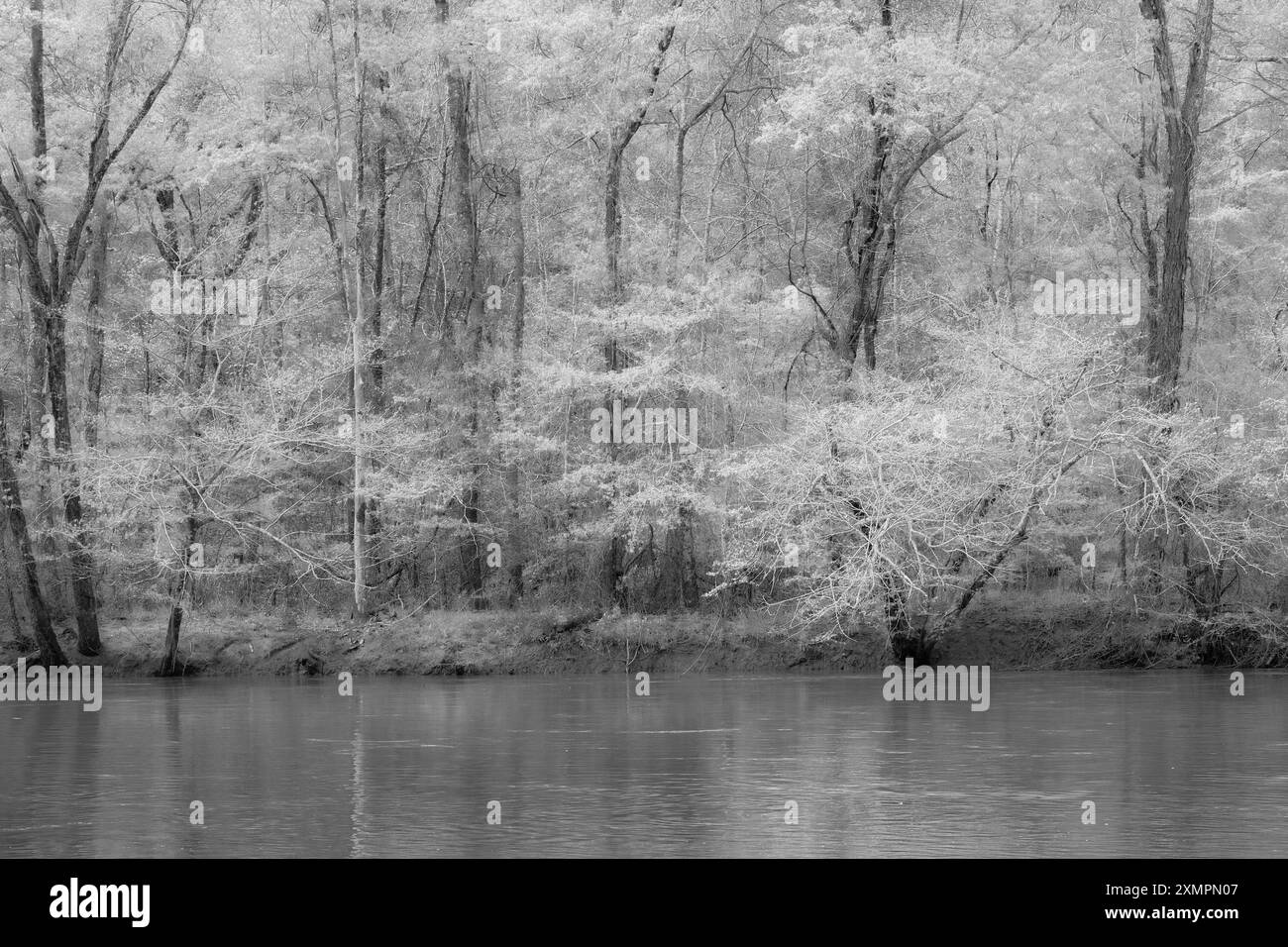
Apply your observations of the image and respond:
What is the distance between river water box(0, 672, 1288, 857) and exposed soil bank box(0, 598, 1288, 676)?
4.38 m

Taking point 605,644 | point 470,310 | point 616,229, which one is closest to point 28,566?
point 605,644

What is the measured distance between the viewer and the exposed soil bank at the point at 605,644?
30266 mm

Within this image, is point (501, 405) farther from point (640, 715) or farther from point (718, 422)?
point (640, 715)

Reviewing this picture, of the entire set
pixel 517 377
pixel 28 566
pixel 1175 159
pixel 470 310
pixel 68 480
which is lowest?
pixel 28 566

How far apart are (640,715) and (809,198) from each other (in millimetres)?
17102

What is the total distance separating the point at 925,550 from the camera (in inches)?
1109

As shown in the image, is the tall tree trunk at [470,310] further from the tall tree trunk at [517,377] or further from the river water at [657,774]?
the river water at [657,774]

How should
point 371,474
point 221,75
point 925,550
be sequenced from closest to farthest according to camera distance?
point 925,550
point 371,474
point 221,75

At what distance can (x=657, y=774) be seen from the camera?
1592 cm

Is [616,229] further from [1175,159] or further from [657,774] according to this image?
[657,774]

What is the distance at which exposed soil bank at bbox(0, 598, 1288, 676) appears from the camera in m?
30.3

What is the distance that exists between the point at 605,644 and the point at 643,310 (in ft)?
23.3

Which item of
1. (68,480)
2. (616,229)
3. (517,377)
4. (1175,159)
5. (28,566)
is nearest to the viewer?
(28,566)
